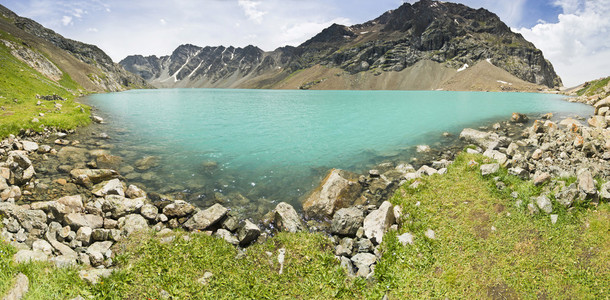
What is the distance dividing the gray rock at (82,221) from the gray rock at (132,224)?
100 centimetres

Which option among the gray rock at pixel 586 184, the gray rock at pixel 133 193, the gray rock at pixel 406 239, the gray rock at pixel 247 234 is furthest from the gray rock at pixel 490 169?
the gray rock at pixel 133 193

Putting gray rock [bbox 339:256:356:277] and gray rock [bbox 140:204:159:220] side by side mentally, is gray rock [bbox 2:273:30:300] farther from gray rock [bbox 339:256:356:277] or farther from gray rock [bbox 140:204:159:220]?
gray rock [bbox 339:256:356:277]

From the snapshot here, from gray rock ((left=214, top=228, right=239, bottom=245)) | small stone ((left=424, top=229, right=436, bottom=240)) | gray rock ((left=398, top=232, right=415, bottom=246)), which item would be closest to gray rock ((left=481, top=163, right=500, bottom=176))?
small stone ((left=424, top=229, right=436, bottom=240))

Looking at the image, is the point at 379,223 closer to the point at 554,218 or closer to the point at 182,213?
the point at 554,218

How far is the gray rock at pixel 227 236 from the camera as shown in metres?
11.4

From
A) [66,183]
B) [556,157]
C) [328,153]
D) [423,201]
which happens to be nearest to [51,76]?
[66,183]

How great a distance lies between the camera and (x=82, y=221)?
37.1ft

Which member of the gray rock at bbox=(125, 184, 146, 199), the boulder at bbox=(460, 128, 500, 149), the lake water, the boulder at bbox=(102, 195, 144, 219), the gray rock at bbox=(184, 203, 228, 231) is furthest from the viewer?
the boulder at bbox=(460, 128, 500, 149)

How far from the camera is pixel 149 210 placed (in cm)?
1311

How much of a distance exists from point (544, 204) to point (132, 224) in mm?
18317

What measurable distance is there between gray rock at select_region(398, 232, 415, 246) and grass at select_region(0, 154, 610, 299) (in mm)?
240

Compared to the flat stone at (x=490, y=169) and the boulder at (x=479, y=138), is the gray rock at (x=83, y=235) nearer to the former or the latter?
the flat stone at (x=490, y=169)

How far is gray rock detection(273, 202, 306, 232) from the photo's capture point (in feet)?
41.1

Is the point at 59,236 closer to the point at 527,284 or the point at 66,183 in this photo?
the point at 66,183
